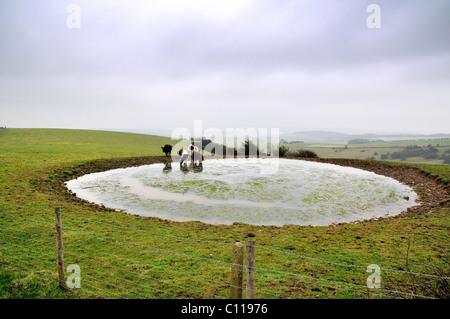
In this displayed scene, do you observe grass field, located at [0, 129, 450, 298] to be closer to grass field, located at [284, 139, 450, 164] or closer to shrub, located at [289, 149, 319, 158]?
grass field, located at [284, 139, 450, 164]

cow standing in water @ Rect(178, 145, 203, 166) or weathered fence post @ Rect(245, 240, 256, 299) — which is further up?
cow standing in water @ Rect(178, 145, 203, 166)

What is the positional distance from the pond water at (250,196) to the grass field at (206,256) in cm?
113

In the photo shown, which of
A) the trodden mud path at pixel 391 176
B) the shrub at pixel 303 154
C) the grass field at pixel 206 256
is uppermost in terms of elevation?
the shrub at pixel 303 154

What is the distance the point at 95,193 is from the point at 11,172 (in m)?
6.32

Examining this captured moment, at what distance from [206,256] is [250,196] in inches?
264

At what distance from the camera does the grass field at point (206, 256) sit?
14.3 ft

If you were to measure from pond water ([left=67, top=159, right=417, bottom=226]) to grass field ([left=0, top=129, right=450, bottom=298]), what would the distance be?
113 centimetres

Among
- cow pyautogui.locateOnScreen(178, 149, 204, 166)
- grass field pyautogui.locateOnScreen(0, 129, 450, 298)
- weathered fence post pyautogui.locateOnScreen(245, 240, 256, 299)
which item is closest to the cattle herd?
cow pyautogui.locateOnScreen(178, 149, 204, 166)

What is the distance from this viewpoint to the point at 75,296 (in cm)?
416

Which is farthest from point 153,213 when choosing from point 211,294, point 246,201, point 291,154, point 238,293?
point 291,154

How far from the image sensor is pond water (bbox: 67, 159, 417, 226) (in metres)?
9.60

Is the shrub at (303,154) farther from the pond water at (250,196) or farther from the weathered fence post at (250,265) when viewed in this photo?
the weathered fence post at (250,265)

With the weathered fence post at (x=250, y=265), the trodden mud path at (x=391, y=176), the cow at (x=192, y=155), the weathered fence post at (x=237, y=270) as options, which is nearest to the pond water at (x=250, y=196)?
the trodden mud path at (x=391, y=176)

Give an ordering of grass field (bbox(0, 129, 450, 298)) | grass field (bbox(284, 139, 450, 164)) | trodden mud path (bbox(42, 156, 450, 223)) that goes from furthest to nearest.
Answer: grass field (bbox(284, 139, 450, 164))
trodden mud path (bbox(42, 156, 450, 223))
grass field (bbox(0, 129, 450, 298))
